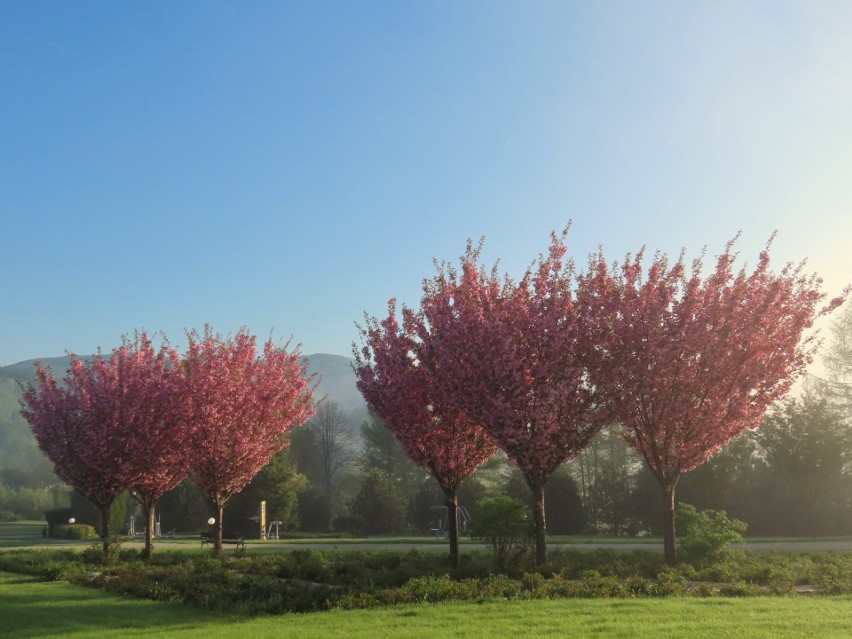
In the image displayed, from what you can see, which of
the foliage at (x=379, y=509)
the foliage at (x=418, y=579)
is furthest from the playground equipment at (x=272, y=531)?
the foliage at (x=418, y=579)

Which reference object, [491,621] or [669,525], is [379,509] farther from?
[491,621]

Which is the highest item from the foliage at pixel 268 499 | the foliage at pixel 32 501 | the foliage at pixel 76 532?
the foliage at pixel 268 499

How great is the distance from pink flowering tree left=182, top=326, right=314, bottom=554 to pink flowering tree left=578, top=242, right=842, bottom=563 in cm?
1085

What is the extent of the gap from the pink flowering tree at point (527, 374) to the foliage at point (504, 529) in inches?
17.9

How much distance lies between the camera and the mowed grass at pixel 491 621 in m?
8.84

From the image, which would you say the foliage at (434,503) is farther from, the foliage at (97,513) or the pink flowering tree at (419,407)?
the pink flowering tree at (419,407)

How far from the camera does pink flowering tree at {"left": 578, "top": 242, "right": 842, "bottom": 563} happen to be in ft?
53.5

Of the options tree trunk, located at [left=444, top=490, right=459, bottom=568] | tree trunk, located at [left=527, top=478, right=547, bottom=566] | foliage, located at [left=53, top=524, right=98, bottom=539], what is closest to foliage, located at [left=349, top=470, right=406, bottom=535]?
foliage, located at [left=53, top=524, right=98, bottom=539]

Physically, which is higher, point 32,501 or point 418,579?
point 418,579

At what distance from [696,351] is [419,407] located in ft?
21.9

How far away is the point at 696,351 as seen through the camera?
53.8 ft

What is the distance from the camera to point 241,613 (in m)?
11.2

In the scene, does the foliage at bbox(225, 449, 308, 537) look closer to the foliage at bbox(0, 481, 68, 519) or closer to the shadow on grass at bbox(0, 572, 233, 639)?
the shadow on grass at bbox(0, 572, 233, 639)

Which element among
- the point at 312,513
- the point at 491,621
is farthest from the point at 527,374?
the point at 312,513
